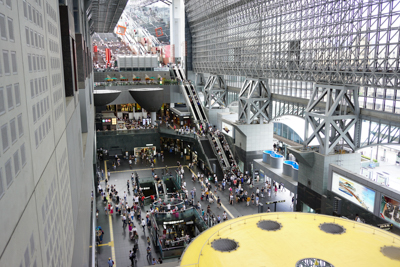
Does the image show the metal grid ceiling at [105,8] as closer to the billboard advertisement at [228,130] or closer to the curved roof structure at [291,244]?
the billboard advertisement at [228,130]

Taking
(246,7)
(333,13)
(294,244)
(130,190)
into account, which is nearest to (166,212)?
(130,190)

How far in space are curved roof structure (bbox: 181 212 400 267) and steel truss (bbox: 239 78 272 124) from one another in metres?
21.4

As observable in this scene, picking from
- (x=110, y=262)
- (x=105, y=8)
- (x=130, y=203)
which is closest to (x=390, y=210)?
(x=110, y=262)

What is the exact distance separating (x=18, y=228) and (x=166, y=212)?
62.4 ft

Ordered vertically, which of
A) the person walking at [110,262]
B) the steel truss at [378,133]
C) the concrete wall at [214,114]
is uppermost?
the steel truss at [378,133]

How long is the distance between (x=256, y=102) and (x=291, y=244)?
980 inches

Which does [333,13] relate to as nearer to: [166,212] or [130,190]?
[166,212]

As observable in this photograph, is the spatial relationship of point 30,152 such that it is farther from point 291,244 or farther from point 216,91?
point 216,91

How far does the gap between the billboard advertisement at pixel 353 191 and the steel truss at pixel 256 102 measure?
13439mm

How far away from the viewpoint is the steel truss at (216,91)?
1752 inches

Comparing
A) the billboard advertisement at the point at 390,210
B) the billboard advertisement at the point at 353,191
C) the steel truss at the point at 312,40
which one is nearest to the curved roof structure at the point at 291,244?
the billboard advertisement at the point at 390,210

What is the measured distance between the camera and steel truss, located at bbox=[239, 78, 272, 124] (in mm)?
33062

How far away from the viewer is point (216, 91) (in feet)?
147

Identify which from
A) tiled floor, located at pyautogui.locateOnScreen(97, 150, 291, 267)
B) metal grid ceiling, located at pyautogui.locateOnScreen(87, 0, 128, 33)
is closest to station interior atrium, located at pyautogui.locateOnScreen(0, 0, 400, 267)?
tiled floor, located at pyautogui.locateOnScreen(97, 150, 291, 267)
